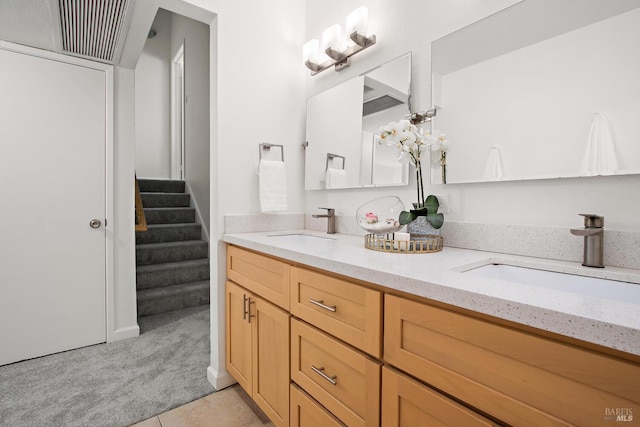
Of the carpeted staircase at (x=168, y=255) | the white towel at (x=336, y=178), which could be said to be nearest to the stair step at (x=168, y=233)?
the carpeted staircase at (x=168, y=255)

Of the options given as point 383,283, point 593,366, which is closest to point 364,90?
point 383,283

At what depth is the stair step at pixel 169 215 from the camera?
3.63 m

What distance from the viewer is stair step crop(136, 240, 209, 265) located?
3.12 metres

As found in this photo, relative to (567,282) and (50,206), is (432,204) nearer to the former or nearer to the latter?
(567,282)

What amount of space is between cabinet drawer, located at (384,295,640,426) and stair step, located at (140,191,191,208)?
3.90 meters

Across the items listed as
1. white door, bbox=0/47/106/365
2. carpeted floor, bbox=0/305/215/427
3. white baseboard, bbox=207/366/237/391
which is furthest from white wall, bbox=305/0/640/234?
white door, bbox=0/47/106/365

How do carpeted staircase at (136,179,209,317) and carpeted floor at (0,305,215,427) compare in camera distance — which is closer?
carpeted floor at (0,305,215,427)

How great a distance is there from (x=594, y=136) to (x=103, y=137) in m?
2.73

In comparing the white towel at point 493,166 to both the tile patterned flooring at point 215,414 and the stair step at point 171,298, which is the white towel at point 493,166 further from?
the stair step at point 171,298

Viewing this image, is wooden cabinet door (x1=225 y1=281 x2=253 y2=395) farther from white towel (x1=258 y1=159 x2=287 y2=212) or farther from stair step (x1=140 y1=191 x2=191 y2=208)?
stair step (x1=140 y1=191 x2=191 y2=208)

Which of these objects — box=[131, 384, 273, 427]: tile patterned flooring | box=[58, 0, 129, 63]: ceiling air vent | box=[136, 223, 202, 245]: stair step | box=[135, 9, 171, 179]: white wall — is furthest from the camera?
box=[135, 9, 171, 179]: white wall

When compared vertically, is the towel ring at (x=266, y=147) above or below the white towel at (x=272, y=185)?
above

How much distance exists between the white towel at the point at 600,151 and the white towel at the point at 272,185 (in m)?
1.39

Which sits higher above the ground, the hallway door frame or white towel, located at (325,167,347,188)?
the hallway door frame
